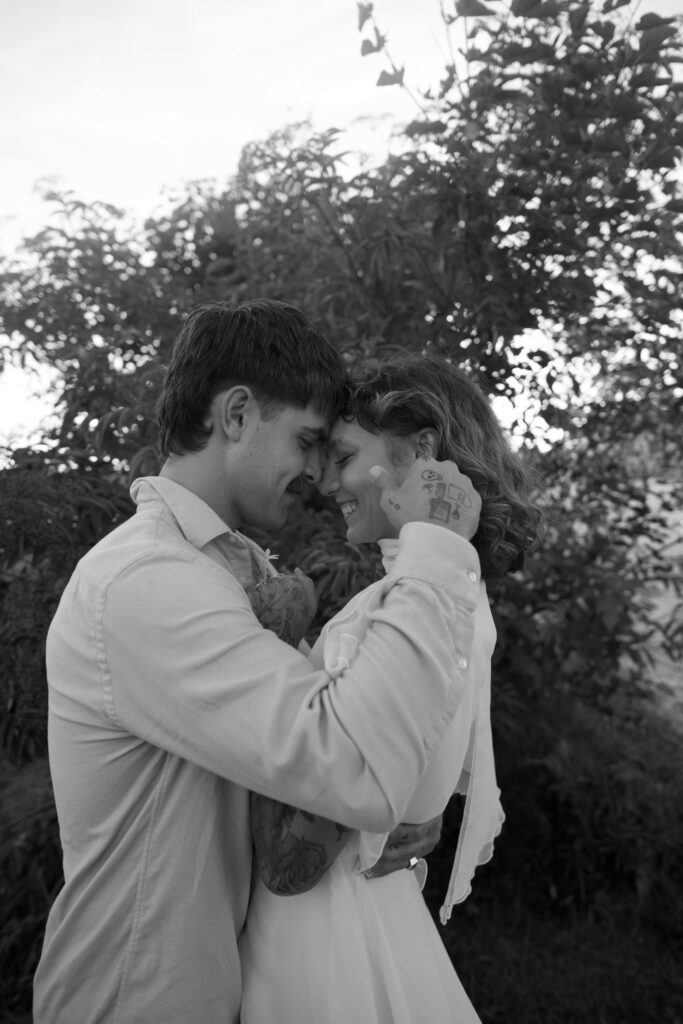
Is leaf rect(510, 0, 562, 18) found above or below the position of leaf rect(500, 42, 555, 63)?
above

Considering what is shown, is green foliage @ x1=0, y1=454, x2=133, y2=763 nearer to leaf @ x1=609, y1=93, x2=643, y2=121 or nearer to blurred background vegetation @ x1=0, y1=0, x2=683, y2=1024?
blurred background vegetation @ x1=0, y1=0, x2=683, y2=1024

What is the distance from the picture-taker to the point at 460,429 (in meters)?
2.08

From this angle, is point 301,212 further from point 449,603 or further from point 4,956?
point 4,956

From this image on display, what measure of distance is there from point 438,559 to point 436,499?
192 millimetres

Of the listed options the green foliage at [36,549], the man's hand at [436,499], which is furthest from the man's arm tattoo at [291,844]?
the green foliage at [36,549]

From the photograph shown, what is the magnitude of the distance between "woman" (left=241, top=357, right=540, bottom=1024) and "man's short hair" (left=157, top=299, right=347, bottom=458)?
18 centimetres

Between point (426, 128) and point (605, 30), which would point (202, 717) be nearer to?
point (426, 128)

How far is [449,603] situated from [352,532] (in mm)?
616

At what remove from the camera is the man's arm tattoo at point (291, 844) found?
155 cm

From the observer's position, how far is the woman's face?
204 cm

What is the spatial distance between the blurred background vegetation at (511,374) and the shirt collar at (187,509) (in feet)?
2.65

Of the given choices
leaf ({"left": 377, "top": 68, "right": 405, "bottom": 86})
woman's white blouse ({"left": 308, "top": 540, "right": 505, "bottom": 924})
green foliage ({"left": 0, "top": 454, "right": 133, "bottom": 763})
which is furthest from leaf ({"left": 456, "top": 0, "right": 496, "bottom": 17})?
green foliage ({"left": 0, "top": 454, "right": 133, "bottom": 763})

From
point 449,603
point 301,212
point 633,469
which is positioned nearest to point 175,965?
point 449,603

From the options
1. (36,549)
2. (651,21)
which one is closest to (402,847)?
(36,549)
